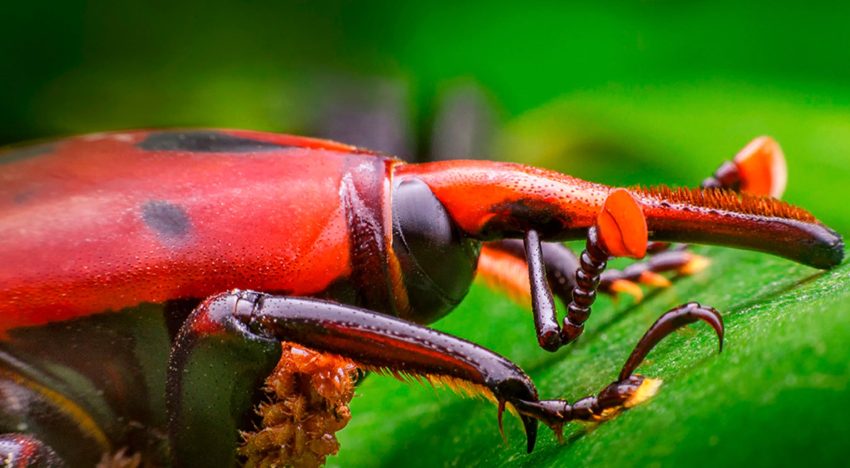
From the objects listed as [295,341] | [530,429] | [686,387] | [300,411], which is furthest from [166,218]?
[686,387]

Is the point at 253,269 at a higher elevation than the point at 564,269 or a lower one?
higher

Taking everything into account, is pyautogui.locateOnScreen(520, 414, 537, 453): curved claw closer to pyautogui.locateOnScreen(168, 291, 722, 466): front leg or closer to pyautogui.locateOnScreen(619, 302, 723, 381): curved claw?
pyautogui.locateOnScreen(168, 291, 722, 466): front leg

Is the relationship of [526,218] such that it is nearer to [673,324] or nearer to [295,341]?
[673,324]

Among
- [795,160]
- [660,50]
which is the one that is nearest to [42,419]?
[795,160]

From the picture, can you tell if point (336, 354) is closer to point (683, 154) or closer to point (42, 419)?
point (42, 419)

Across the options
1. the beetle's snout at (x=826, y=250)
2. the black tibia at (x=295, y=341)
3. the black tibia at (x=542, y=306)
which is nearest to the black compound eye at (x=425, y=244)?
the black tibia at (x=542, y=306)
